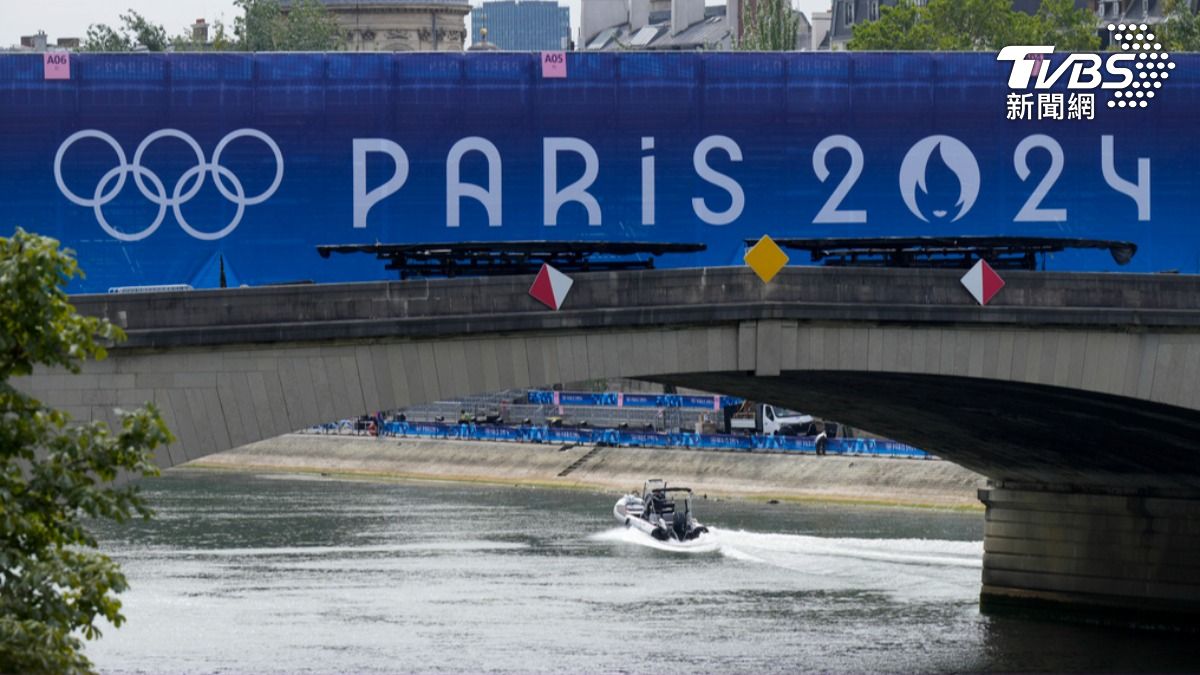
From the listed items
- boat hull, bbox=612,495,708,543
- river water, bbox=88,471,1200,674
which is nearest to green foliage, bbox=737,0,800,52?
river water, bbox=88,471,1200,674

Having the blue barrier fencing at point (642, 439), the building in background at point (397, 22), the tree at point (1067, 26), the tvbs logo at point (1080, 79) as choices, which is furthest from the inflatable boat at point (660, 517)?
the building in background at point (397, 22)

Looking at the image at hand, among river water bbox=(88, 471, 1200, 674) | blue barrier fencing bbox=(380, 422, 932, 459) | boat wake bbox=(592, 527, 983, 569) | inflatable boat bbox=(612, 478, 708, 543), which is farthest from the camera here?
blue barrier fencing bbox=(380, 422, 932, 459)

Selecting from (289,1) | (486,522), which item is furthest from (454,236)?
(289,1)

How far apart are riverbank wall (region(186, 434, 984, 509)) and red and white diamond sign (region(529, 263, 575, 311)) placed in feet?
171

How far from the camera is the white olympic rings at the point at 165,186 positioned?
36.8 meters

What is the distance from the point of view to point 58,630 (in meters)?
19.0

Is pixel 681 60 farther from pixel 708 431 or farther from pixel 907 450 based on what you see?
pixel 708 431

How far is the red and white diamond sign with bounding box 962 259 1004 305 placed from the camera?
3700 centimetres

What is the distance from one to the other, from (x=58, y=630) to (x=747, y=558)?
52.4 m

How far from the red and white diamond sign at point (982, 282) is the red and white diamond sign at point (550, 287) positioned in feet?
21.9

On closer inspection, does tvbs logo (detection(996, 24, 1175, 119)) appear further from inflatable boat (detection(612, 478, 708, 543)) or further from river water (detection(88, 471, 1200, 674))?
inflatable boat (detection(612, 478, 708, 543))

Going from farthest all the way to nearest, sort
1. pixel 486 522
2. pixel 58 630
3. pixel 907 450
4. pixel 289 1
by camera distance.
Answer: pixel 289 1 < pixel 907 450 < pixel 486 522 < pixel 58 630

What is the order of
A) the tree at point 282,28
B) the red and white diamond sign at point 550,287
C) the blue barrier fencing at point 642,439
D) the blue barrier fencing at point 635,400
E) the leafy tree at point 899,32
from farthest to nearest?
the tree at point 282,28 → the blue barrier fencing at point 635,400 → the leafy tree at point 899,32 → the blue barrier fencing at point 642,439 → the red and white diamond sign at point 550,287

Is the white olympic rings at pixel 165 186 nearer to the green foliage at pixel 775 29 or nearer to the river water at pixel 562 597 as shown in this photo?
the river water at pixel 562 597
